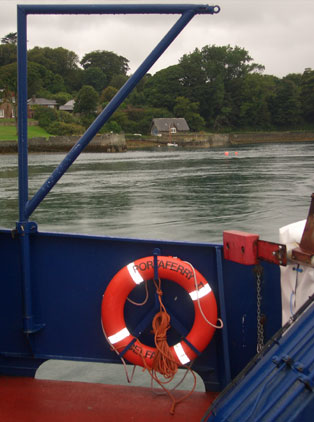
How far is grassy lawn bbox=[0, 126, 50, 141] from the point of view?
62841 mm

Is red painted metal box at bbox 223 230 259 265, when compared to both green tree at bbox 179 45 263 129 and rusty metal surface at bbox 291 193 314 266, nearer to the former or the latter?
rusty metal surface at bbox 291 193 314 266

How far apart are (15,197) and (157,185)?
6414mm

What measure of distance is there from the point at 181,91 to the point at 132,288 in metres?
44.3

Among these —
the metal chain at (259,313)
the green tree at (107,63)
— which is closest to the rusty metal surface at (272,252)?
the metal chain at (259,313)

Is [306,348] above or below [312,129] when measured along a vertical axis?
below

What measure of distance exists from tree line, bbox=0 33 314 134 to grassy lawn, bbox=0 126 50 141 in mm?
1308

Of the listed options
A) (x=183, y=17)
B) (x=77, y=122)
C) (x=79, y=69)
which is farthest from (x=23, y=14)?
(x=77, y=122)

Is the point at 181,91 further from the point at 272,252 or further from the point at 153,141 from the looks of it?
the point at 272,252

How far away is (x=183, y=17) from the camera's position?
2.51 meters

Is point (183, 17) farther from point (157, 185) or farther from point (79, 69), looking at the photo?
point (79, 69)

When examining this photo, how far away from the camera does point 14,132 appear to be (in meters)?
69.5

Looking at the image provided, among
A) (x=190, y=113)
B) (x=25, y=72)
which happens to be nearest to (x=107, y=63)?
(x=190, y=113)

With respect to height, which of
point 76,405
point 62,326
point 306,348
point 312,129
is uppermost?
point 312,129

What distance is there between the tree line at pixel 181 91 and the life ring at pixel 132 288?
82.7 feet
